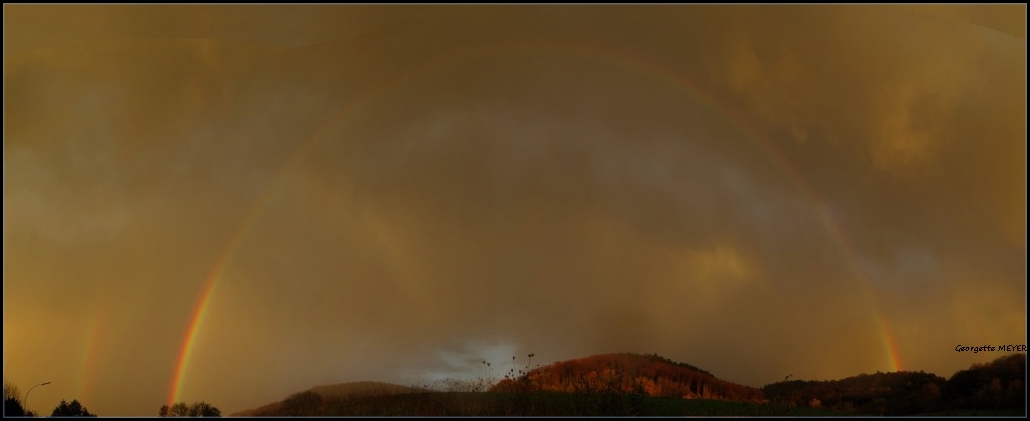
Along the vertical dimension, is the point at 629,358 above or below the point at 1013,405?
above

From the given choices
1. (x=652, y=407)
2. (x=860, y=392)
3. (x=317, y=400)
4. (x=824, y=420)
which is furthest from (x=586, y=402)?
(x=860, y=392)

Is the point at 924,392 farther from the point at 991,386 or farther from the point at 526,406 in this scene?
the point at 526,406

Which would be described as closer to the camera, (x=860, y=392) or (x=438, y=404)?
(x=438, y=404)

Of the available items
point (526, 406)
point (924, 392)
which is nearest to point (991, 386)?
point (924, 392)

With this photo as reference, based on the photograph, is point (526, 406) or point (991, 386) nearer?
point (526, 406)

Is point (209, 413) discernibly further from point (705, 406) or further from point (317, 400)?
point (705, 406)
